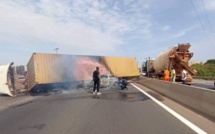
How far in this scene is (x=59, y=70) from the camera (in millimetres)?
25312

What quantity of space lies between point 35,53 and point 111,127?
53.8ft

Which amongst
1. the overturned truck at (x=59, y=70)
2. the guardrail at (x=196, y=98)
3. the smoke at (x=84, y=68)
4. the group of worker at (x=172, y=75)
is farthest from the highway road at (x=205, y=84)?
the smoke at (x=84, y=68)

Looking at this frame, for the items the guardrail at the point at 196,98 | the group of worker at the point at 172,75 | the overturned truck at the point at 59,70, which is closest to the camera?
the guardrail at the point at 196,98

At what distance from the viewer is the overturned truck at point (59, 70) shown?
923 inches

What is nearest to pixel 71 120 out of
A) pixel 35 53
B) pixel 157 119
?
pixel 157 119

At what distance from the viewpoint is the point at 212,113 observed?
9.47m

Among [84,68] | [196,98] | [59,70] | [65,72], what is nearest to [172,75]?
[84,68]

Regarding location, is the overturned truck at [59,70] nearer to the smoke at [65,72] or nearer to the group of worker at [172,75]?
the smoke at [65,72]

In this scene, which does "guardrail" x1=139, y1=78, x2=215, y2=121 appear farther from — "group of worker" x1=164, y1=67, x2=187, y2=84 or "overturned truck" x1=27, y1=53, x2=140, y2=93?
"overturned truck" x1=27, y1=53, x2=140, y2=93

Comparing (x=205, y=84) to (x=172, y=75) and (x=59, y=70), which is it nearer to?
(x=172, y=75)

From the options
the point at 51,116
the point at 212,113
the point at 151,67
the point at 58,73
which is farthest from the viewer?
the point at 151,67

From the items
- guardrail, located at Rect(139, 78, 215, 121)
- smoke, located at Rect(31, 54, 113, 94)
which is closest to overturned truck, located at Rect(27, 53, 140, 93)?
smoke, located at Rect(31, 54, 113, 94)

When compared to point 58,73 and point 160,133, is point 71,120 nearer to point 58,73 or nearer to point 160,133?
point 160,133

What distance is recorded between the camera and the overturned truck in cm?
2344
